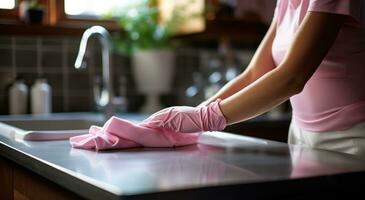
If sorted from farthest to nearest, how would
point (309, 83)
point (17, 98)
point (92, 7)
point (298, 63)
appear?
point (92, 7) → point (17, 98) → point (309, 83) → point (298, 63)

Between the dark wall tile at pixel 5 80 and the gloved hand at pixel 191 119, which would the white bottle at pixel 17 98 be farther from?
the gloved hand at pixel 191 119

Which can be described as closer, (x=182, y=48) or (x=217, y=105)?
(x=217, y=105)

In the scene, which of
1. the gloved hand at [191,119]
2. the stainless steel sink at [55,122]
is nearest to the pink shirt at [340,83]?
the gloved hand at [191,119]

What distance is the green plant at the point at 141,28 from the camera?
2.80 metres

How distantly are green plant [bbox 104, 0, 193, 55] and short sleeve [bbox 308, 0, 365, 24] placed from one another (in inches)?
64.0

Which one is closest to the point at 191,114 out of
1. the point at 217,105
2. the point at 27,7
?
the point at 217,105

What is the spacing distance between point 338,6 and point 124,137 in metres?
0.54

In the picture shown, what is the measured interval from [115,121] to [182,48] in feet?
6.03

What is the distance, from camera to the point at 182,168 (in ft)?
3.28

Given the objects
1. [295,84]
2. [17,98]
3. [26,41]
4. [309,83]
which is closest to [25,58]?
[26,41]

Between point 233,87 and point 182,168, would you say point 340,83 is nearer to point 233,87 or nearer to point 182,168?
point 233,87

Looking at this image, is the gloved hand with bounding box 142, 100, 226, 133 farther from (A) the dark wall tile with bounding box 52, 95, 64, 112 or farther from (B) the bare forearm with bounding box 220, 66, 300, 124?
(A) the dark wall tile with bounding box 52, 95, 64, 112

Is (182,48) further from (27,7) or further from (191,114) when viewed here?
(191,114)

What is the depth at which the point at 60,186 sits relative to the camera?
3.42 feet
